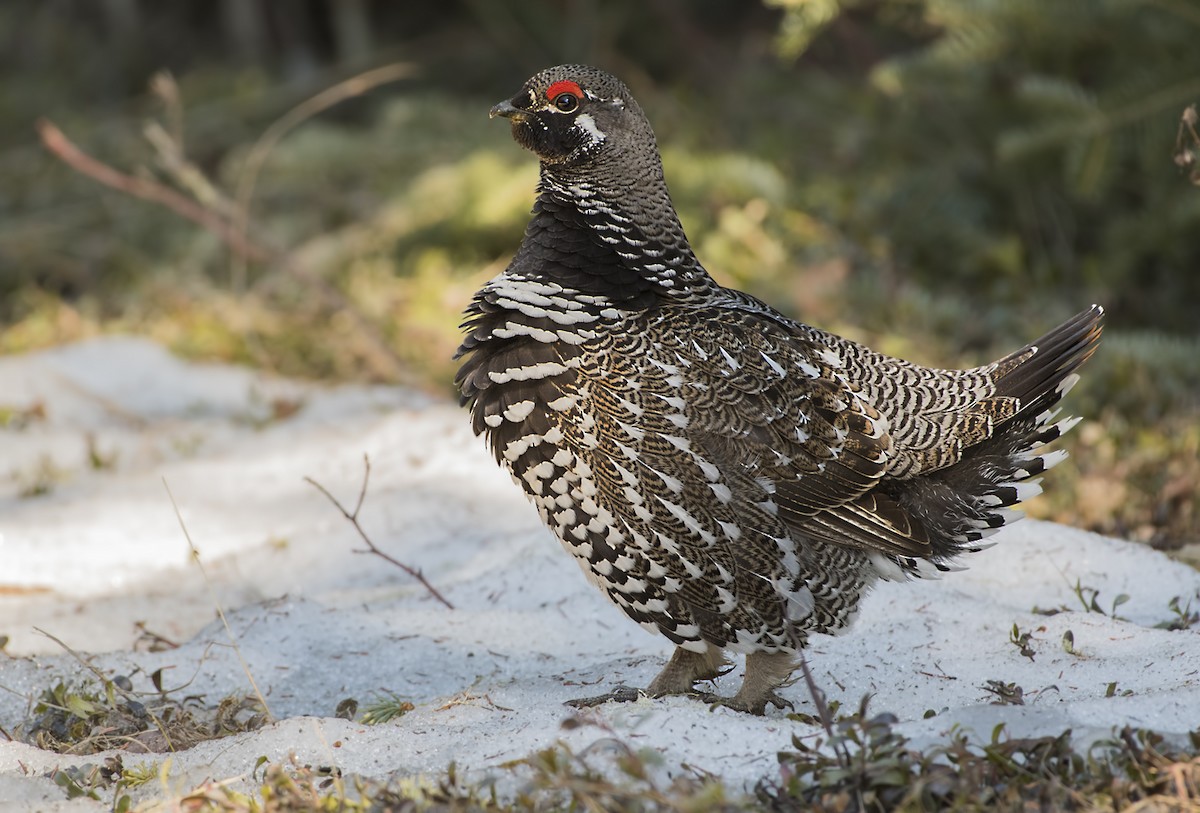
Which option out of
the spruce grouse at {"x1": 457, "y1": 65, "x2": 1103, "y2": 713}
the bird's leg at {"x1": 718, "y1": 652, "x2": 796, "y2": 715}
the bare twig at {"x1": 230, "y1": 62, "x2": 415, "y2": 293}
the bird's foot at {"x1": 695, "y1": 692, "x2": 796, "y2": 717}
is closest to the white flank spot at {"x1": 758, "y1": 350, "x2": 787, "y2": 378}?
the spruce grouse at {"x1": 457, "y1": 65, "x2": 1103, "y2": 713}

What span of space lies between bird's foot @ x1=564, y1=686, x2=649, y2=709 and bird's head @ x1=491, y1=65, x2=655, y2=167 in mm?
1499

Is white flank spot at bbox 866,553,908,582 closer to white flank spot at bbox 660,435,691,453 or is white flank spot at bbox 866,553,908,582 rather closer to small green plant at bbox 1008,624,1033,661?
small green plant at bbox 1008,624,1033,661

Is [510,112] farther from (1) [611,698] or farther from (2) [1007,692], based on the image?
(2) [1007,692]

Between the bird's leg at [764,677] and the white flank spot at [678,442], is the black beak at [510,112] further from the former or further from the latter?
the bird's leg at [764,677]

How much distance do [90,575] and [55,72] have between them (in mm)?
7185

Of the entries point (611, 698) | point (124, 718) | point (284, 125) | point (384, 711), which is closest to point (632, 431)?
point (611, 698)

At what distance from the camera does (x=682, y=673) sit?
351 centimetres

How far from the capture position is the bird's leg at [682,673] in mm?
3453

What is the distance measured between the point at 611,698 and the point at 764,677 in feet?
1.40

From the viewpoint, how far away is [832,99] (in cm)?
919

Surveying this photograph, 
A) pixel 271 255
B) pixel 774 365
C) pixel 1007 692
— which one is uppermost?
pixel 774 365

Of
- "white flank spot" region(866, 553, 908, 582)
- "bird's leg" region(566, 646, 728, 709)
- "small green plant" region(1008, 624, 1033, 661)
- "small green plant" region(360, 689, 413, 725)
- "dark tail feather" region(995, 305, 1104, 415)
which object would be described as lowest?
"small green plant" region(360, 689, 413, 725)

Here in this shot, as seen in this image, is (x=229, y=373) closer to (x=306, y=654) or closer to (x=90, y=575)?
(x=90, y=575)

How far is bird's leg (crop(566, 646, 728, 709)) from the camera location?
11.3 ft
